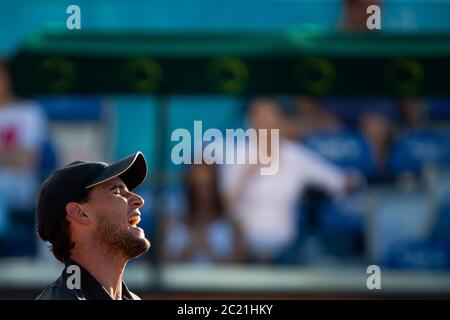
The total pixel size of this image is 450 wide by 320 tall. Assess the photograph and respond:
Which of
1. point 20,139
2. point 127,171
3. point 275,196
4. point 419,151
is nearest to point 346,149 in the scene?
point 419,151

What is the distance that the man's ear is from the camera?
260 centimetres

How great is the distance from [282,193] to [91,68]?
1540 mm

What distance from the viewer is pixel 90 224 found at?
104 inches

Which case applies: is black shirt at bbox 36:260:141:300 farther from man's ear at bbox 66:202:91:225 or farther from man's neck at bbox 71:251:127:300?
man's ear at bbox 66:202:91:225

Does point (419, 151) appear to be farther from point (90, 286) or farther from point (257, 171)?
point (90, 286)

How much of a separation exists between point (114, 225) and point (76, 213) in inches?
3.9

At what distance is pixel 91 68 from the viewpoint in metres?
6.27

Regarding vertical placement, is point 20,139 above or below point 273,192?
above

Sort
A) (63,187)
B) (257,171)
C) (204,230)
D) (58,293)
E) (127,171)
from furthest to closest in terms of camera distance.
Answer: (204,230) → (257,171) → (127,171) → (63,187) → (58,293)

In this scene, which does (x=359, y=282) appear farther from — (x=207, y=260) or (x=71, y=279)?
(x=71, y=279)

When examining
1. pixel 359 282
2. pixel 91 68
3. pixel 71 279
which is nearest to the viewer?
pixel 71 279

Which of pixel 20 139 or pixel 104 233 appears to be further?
pixel 20 139

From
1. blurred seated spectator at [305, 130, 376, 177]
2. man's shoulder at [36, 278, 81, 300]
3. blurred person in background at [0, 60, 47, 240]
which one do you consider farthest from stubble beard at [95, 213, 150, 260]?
blurred seated spectator at [305, 130, 376, 177]

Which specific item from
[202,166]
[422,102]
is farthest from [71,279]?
[422,102]
